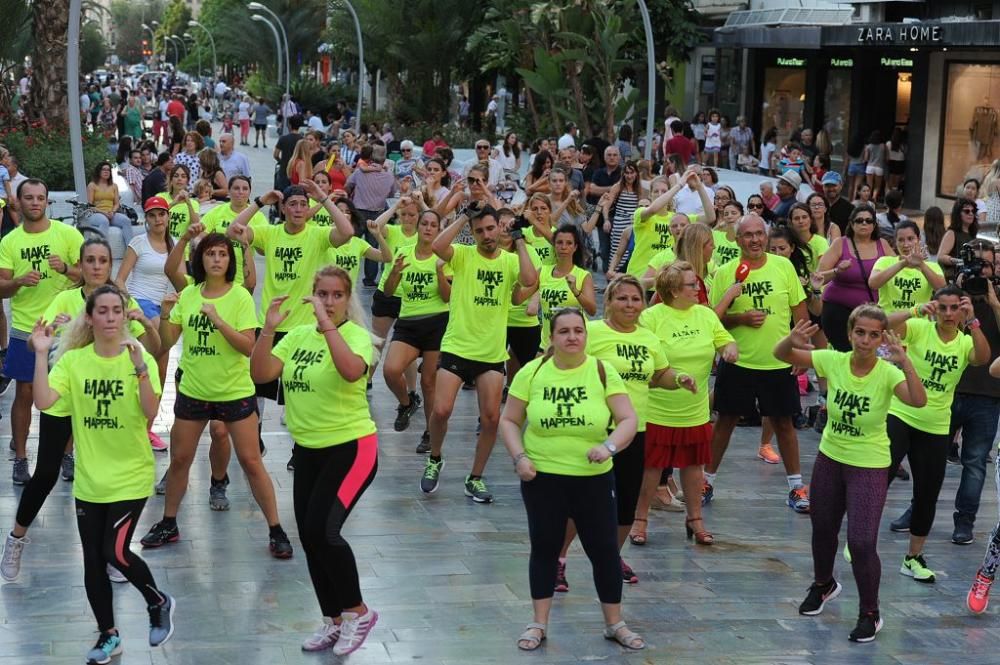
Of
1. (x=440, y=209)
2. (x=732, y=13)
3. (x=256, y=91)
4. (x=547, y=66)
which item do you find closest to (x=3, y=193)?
(x=440, y=209)

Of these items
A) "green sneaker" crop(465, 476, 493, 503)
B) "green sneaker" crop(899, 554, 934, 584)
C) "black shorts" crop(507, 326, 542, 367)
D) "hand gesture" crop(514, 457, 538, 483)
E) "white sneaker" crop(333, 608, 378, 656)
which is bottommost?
"green sneaker" crop(899, 554, 934, 584)

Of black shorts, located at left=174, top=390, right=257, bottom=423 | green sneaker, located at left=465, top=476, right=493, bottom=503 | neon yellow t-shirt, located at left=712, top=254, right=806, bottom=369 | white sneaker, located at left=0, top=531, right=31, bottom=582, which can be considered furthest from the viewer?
green sneaker, located at left=465, top=476, right=493, bottom=503

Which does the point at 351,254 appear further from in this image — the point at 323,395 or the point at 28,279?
the point at 323,395

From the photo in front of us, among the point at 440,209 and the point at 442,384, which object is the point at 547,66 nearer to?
the point at 440,209

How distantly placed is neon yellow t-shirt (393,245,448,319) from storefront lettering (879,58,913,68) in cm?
2232

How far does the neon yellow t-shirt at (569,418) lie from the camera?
702 cm

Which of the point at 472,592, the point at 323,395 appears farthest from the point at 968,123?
the point at 323,395

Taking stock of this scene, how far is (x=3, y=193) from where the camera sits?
55.6ft

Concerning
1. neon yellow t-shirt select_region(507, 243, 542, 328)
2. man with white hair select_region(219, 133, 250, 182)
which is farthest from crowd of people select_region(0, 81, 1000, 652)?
man with white hair select_region(219, 133, 250, 182)

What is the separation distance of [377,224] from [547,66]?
22.1m

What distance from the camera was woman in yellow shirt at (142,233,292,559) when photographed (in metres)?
8.49

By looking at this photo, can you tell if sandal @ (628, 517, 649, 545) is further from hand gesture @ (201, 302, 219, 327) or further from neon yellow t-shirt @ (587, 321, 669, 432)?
hand gesture @ (201, 302, 219, 327)

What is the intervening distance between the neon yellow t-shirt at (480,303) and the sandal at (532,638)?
2.92 metres

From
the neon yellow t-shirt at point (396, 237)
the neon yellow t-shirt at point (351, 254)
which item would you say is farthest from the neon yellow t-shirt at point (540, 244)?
the neon yellow t-shirt at point (351, 254)
